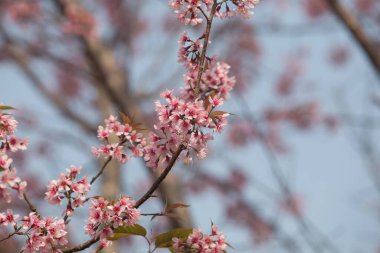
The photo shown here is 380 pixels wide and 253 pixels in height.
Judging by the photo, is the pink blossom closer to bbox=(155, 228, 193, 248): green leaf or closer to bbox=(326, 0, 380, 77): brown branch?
bbox=(155, 228, 193, 248): green leaf

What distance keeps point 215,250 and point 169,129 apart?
49 cm

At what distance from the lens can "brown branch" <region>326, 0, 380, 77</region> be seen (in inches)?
228

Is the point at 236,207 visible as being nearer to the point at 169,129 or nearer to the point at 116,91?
the point at 116,91

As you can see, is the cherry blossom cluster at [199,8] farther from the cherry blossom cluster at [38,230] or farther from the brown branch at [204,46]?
the cherry blossom cluster at [38,230]

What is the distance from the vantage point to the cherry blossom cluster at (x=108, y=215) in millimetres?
Result: 1784

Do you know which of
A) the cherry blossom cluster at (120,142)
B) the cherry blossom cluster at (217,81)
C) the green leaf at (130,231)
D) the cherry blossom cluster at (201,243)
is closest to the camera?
the cherry blossom cluster at (201,243)

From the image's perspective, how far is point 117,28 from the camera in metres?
11.6

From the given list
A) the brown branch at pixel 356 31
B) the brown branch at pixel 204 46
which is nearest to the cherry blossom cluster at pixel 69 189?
the brown branch at pixel 204 46

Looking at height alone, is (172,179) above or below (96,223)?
above

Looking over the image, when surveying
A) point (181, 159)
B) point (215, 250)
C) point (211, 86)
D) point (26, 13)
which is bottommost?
Result: point (215, 250)

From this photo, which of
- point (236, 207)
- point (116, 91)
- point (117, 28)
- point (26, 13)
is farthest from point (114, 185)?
point (117, 28)

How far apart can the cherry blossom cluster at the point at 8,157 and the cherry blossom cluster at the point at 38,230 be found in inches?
4.0

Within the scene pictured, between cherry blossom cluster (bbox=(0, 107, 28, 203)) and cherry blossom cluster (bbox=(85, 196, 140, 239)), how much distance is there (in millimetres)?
270

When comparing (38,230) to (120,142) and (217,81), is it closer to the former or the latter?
(120,142)
